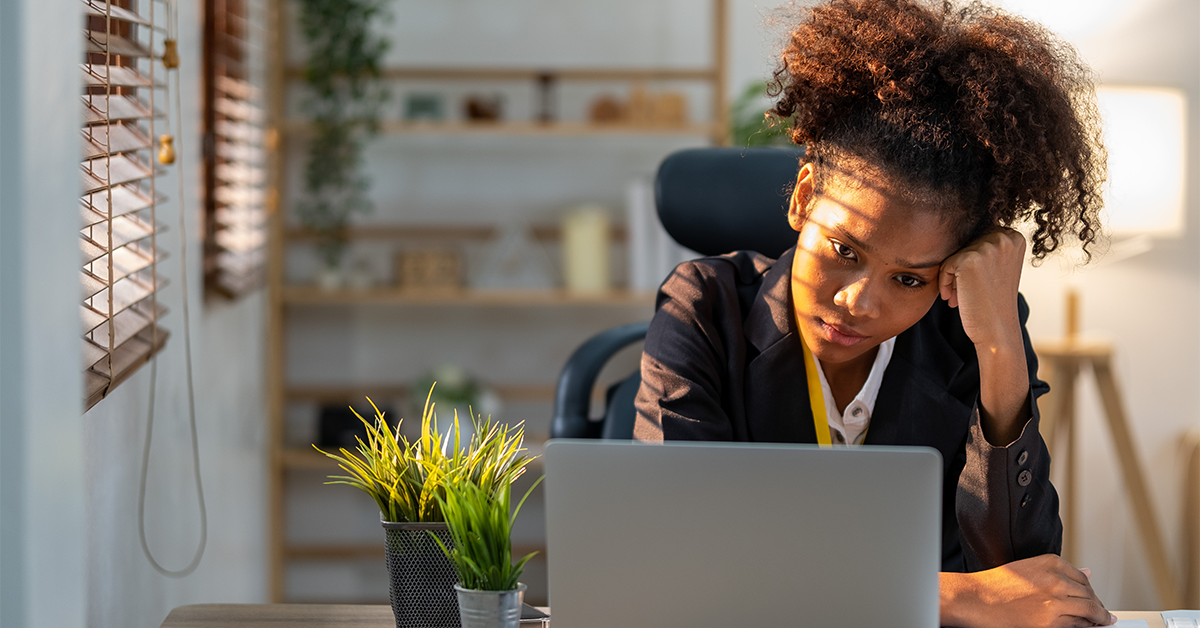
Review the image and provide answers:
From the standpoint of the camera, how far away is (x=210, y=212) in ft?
6.12

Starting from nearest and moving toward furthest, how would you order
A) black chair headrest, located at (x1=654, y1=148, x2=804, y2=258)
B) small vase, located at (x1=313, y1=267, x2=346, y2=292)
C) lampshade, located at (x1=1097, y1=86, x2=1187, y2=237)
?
black chair headrest, located at (x1=654, y1=148, x2=804, y2=258) < lampshade, located at (x1=1097, y1=86, x2=1187, y2=237) < small vase, located at (x1=313, y1=267, x2=346, y2=292)

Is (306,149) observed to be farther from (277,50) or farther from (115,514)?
(115,514)

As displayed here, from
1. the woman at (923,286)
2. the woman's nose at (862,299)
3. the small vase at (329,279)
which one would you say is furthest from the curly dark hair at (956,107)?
the small vase at (329,279)

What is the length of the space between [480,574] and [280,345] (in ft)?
6.54

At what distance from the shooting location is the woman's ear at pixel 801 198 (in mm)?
1140

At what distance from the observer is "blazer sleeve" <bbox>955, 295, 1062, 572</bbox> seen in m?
1.07

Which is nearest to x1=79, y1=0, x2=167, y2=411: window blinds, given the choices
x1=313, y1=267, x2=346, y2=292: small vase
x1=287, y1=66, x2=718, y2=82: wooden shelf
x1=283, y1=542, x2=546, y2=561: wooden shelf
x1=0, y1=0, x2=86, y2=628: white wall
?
x1=0, y1=0, x2=86, y2=628: white wall

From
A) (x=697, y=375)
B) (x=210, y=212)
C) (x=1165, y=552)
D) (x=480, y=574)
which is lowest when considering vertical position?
(x=1165, y=552)

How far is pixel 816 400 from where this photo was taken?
1216mm

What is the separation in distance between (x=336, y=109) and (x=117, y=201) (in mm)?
1325

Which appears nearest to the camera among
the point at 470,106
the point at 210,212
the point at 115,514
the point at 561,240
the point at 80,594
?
the point at 80,594

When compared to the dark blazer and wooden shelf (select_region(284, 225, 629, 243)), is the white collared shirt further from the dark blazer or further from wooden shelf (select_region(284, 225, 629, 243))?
wooden shelf (select_region(284, 225, 629, 243))

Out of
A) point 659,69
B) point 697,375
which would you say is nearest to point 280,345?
point 659,69

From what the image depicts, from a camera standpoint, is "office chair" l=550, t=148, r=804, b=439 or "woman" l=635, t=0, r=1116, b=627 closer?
"woman" l=635, t=0, r=1116, b=627
